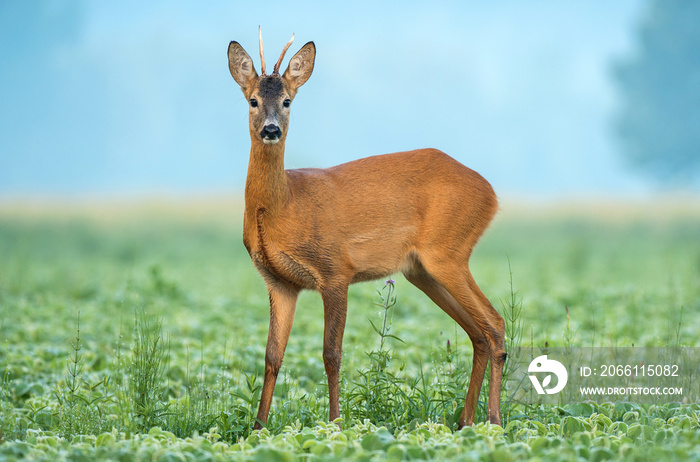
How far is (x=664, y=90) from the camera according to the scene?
1221 inches

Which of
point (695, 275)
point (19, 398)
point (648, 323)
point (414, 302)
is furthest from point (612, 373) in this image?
point (695, 275)

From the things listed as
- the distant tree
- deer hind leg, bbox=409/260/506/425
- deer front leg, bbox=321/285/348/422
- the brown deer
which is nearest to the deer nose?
the brown deer

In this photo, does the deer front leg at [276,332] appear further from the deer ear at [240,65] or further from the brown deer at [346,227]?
the deer ear at [240,65]

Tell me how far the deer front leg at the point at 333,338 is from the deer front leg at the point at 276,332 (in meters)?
0.33

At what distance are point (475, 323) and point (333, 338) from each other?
1.08 meters

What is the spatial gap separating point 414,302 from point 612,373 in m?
5.62

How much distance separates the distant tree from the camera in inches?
1201

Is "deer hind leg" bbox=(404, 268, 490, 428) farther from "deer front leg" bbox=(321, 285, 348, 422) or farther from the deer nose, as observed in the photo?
the deer nose

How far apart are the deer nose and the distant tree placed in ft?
95.1

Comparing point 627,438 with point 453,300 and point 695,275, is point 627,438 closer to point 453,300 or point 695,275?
point 453,300

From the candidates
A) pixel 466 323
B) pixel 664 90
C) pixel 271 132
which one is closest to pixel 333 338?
pixel 466 323

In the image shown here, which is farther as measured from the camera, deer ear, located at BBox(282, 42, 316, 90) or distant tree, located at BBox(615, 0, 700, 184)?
distant tree, located at BBox(615, 0, 700, 184)

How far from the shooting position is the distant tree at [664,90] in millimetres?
30516

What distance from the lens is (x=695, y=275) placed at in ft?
45.6
